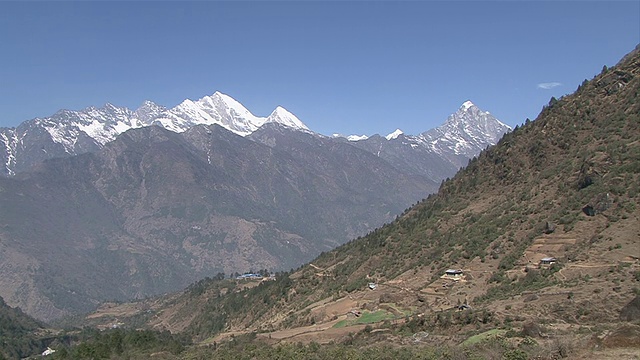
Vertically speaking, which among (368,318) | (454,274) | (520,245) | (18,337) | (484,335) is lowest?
(18,337)

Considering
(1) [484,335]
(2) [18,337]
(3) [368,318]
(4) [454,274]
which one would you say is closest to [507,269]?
(4) [454,274]

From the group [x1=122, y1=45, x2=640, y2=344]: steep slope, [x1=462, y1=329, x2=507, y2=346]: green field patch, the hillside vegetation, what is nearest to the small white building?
[x1=122, y1=45, x2=640, y2=344]: steep slope

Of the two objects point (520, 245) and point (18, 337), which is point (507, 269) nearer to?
point (520, 245)

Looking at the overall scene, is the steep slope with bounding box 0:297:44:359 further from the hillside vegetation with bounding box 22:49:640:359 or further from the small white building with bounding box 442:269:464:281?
the small white building with bounding box 442:269:464:281

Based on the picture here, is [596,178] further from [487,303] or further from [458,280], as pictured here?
[487,303]

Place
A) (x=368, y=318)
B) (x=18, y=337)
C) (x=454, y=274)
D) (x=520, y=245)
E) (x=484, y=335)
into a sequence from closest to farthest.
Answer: (x=484, y=335) → (x=368, y=318) → (x=454, y=274) → (x=520, y=245) → (x=18, y=337)

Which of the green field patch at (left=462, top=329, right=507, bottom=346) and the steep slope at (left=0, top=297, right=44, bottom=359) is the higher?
the green field patch at (left=462, top=329, right=507, bottom=346)

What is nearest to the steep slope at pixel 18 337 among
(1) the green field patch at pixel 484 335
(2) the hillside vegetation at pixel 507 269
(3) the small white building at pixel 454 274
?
(2) the hillside vegetation at pixel 507 269

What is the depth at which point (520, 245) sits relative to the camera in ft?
262

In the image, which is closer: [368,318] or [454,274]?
[368,318]

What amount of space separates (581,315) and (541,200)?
133 ft

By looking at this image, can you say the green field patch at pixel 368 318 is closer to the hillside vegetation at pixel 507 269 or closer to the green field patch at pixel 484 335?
the hillside vegetation at pixel 507 269

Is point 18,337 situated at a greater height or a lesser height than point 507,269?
lesser

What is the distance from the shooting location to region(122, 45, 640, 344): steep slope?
57.5m
